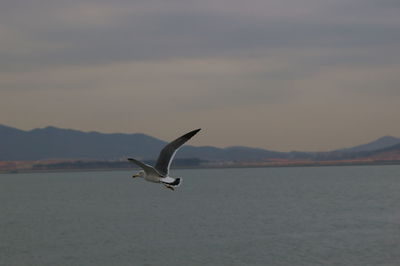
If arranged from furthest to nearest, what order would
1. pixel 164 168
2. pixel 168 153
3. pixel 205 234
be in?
pixel 205 234 < pixel 164 168 < pixel 168 153

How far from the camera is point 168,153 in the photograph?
26.3 m

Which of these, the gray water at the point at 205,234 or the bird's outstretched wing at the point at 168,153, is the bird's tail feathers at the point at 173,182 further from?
the gray water at the point at 205,234

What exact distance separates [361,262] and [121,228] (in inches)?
1955

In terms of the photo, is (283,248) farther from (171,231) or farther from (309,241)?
(171,231)

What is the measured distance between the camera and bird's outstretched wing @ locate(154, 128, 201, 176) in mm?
24641

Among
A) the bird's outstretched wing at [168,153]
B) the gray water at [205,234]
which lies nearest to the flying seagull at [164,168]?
the bird's outstretched wing at [168,153]

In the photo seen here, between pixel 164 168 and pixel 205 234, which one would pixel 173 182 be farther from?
pixel 205 234

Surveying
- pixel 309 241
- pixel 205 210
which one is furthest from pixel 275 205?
pixel 309 241

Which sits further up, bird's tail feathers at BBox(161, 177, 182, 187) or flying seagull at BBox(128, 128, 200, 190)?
flying seagull at BBox(128, 128, 200, 190)

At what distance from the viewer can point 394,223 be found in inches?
4788

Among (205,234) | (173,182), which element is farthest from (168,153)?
(205,234)

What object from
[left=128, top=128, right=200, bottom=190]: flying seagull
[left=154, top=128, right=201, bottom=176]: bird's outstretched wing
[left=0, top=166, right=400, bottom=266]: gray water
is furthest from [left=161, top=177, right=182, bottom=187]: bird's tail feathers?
[left=0, top=166, right=400, bottom=266]: gray water

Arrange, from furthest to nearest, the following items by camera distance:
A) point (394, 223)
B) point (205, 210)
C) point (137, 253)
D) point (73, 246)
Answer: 1. point (205, 210)
2. point (394, 223)
3. point (73, 246)
4. point (137, 253)

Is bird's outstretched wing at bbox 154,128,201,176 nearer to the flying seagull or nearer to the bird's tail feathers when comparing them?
the flying seagull
